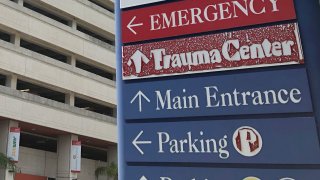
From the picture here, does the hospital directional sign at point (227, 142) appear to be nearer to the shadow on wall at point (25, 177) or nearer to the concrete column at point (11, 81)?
the shadow on wall at point (25, 177)

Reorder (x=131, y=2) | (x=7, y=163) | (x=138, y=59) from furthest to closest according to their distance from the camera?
1. (x=7, y=163)
2. (x=131, y=2)
3. (x=138, y=59)

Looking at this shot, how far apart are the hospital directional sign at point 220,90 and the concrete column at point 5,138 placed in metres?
28.1

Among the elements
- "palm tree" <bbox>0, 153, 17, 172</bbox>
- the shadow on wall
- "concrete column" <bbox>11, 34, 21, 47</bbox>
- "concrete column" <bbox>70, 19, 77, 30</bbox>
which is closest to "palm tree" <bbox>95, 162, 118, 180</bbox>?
the shadow on wall

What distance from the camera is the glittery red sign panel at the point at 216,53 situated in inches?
110

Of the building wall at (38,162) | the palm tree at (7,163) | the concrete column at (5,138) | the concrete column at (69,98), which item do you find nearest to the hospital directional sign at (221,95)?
the palm tree at (7,163)

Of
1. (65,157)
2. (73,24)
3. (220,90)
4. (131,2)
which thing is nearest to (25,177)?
(65,157)

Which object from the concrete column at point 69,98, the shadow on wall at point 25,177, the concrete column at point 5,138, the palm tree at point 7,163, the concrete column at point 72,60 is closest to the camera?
the palm tree at point 7,163

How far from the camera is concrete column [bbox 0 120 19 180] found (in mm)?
29039

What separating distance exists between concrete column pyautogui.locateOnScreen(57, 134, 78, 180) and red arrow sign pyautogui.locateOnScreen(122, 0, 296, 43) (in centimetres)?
3214

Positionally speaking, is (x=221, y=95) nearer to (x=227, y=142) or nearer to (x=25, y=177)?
(x=227, y=142)

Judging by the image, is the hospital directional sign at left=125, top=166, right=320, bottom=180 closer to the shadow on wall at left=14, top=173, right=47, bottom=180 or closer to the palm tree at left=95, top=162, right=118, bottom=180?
the shadow on wall at left=14, top=173, right=47, bottom=180

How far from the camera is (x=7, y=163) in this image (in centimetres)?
2844

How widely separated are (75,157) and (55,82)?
19.9 ft

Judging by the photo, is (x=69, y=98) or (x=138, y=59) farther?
(x=69, y=98)
